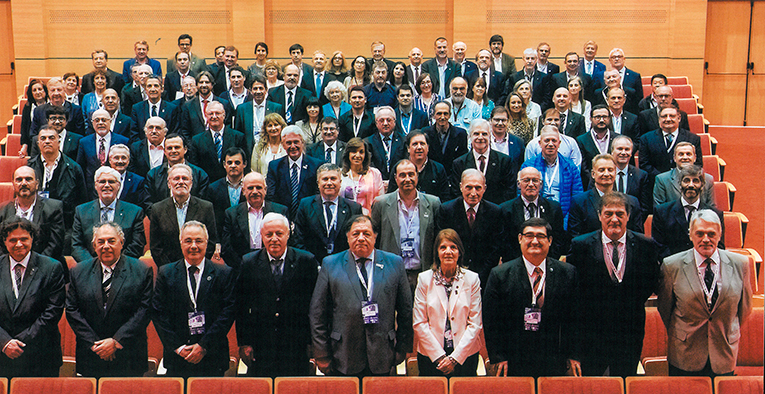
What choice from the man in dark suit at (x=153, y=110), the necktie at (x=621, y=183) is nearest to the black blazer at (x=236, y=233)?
the man in dark suit at (x=153, y=110)

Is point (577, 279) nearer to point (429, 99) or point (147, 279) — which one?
point (147, 279)

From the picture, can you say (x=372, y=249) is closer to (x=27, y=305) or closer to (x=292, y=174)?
(x=292, y=174)

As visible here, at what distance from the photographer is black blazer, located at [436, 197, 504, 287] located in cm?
338

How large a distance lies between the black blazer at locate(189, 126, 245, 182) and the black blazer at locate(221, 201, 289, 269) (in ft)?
3.29

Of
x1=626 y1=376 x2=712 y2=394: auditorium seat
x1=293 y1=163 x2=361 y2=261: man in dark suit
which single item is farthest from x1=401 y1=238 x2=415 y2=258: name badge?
x1=626 y1=376 x2=712 y2=394: auditorium seat

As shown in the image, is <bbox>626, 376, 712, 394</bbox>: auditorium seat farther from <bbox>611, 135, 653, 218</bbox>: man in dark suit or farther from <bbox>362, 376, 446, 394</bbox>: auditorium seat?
<bbox>611, 135, 653, 218</bbox>: man in dark suit

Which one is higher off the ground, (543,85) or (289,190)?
(543,85)

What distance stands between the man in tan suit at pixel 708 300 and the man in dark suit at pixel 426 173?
1.33 meters

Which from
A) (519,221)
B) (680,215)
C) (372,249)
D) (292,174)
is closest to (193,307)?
(372,249)

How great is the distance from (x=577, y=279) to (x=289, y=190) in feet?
5.53

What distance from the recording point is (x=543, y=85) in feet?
19.0

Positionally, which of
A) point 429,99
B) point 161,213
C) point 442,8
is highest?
point 442,8

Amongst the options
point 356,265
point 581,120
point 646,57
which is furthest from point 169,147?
point 646,57

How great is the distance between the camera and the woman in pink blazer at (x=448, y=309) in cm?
287
